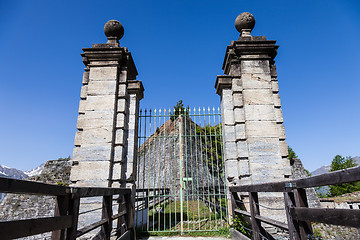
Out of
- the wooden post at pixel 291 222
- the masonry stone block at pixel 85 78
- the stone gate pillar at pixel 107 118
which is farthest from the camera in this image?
the masonry stone block at pixel 85 78

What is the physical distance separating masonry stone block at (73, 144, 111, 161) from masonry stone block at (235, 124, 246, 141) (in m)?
2.74

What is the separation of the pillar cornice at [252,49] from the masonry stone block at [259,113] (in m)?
1.19

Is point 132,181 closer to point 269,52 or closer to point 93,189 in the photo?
point 93,189

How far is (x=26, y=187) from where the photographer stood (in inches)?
63.9

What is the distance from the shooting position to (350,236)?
47.9 ft

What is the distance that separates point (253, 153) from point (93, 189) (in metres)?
3.24

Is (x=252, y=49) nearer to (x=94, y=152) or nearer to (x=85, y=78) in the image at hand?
(x=85, y=78)

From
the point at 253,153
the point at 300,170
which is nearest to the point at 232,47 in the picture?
the point at 253,153

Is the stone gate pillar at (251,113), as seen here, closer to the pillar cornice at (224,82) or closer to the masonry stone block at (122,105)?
the pillar cornice at (224,82)

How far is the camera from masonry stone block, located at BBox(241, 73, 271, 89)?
17.0 feet

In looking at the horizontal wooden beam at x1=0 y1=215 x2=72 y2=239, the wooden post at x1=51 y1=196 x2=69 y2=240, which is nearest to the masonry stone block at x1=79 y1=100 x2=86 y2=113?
the wooden post at x1=51 y1=196 x2=69 y2=240

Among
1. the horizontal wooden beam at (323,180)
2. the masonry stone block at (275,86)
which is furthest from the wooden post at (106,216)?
the masonry stone block at (275,86)

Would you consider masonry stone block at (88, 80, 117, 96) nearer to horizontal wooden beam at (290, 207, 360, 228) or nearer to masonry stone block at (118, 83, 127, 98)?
masonry stone block at (118, 83, 127, 98)

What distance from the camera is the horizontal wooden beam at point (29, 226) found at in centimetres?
145
